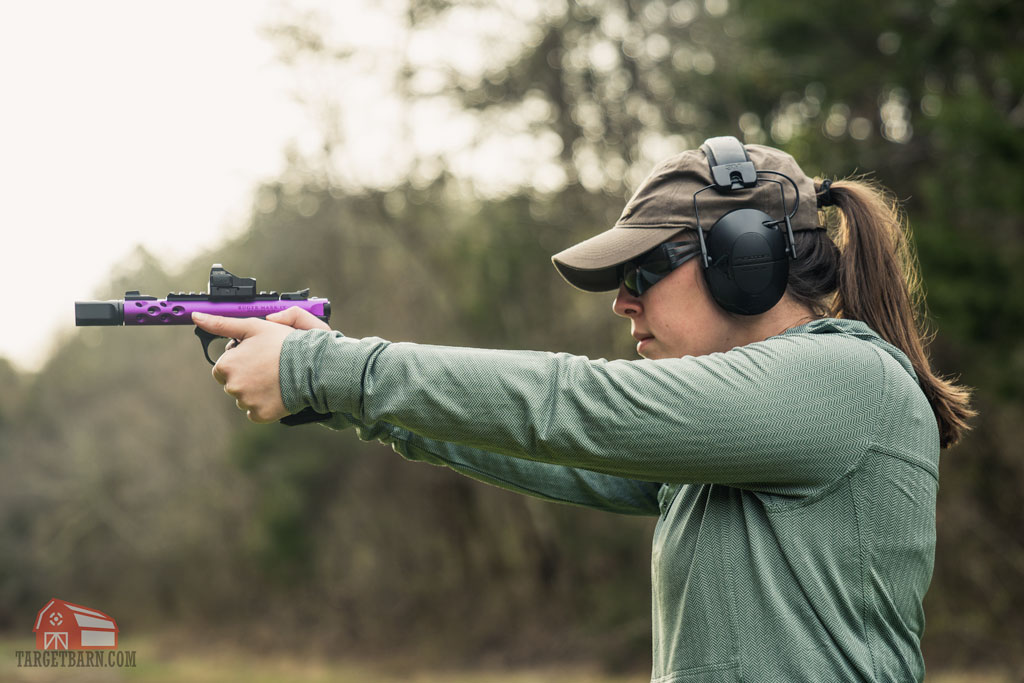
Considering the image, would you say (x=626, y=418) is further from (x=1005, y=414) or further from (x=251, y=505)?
(x=251, y=505)

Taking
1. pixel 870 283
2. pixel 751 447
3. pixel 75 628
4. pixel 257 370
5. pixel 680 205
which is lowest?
pixel 75 628

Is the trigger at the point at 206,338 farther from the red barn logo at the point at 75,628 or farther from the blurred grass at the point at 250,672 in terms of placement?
the blurred grass at the point at 250,672

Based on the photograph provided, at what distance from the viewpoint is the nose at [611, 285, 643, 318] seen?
2.00 m

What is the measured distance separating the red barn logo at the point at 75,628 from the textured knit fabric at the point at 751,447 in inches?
98.8

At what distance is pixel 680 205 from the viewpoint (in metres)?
1.89

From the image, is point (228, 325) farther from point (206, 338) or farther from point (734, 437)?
point (734, 437)

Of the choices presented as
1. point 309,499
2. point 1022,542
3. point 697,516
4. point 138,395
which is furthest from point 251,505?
point 697,516

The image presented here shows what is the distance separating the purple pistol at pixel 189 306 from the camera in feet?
6.51

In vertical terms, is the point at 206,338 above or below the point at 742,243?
below

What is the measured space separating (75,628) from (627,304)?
2782 millimetres

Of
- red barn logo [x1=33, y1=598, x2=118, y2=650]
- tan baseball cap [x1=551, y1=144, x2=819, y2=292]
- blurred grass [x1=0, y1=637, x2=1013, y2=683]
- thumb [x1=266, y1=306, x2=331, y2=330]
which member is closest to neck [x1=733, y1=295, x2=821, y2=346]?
tan baseball cap [x1=551, y1=144, x2=819, y2=292]

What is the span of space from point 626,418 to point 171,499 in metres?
19.1

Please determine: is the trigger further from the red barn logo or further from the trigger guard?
the red barn logo

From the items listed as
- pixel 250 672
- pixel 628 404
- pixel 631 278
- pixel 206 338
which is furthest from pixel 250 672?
pixel 628 404
